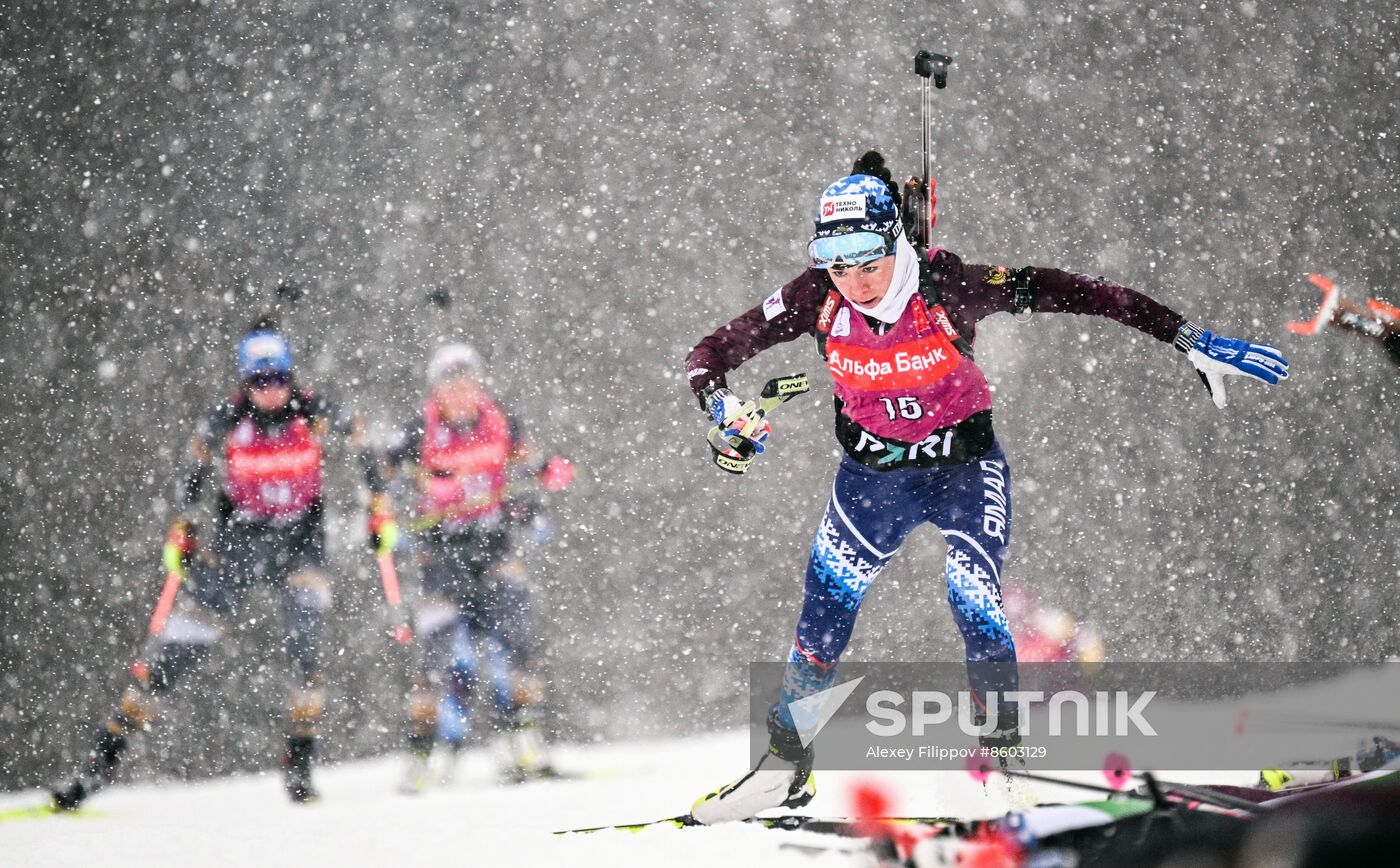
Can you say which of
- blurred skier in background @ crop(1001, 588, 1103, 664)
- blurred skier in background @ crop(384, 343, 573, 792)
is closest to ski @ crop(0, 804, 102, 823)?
blurred skier in background @ crop(384, 343, 573, 792)

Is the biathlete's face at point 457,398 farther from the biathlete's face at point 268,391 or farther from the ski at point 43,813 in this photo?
the ski at point 43,813

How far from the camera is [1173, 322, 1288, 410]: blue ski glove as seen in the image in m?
2.73

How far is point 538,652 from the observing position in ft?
18.7

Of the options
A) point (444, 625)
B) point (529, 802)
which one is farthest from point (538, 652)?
point (529, 802)

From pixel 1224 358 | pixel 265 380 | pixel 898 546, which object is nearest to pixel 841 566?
pixel 898 546

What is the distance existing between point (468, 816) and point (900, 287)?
99.1 inches

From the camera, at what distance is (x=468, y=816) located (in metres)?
4.02

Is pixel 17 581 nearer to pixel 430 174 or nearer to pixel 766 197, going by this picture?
pixel 430 174

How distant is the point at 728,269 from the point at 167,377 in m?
3.02

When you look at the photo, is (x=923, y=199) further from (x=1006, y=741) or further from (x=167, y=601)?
(x=167, y=601)

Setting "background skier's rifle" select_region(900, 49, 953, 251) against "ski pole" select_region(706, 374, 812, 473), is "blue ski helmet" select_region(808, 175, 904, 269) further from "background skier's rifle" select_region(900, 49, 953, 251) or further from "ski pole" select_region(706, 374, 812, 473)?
"ski pole" select_region(706, 374, 812, 473)

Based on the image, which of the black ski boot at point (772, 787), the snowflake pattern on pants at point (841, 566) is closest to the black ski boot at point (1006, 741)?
the snowflake pattern on pants at point (841, 566)

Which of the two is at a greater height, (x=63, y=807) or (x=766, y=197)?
(x=766, y=197)

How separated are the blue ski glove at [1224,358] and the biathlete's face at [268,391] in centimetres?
381
